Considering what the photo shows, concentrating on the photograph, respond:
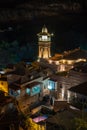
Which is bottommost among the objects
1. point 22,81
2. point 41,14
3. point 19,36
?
point 22,81

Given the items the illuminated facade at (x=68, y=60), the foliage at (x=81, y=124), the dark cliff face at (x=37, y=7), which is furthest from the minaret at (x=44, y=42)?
the dark cliff face at (x=37, y=7)

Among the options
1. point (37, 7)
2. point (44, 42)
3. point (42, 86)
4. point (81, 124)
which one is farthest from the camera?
point (37, 7)

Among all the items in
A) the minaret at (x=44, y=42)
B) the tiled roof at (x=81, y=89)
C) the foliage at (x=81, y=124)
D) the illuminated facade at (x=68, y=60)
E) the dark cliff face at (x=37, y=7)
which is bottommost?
the foliage at (x=81, y=124)

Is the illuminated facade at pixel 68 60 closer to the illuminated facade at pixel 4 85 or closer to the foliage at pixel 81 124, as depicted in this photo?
the illuminated facade at pixel 4 85

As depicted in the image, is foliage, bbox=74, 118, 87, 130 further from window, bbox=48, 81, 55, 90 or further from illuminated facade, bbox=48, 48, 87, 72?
illuminated facade, bbox=48, 48, 87, 72

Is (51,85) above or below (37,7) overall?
below

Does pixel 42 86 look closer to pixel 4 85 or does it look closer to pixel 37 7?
pixel 4 85

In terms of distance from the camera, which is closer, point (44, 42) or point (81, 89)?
point (81, 89)

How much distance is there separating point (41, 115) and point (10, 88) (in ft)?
8.97

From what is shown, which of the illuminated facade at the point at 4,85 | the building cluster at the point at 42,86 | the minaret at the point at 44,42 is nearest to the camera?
the building cluster at the point at 42,86

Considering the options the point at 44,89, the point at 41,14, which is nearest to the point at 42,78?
the point at 44,89

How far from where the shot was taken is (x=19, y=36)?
38.5 m

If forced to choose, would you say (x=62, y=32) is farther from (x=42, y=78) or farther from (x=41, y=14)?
(x=42, y=78)

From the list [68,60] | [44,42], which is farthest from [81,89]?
[44,42]
